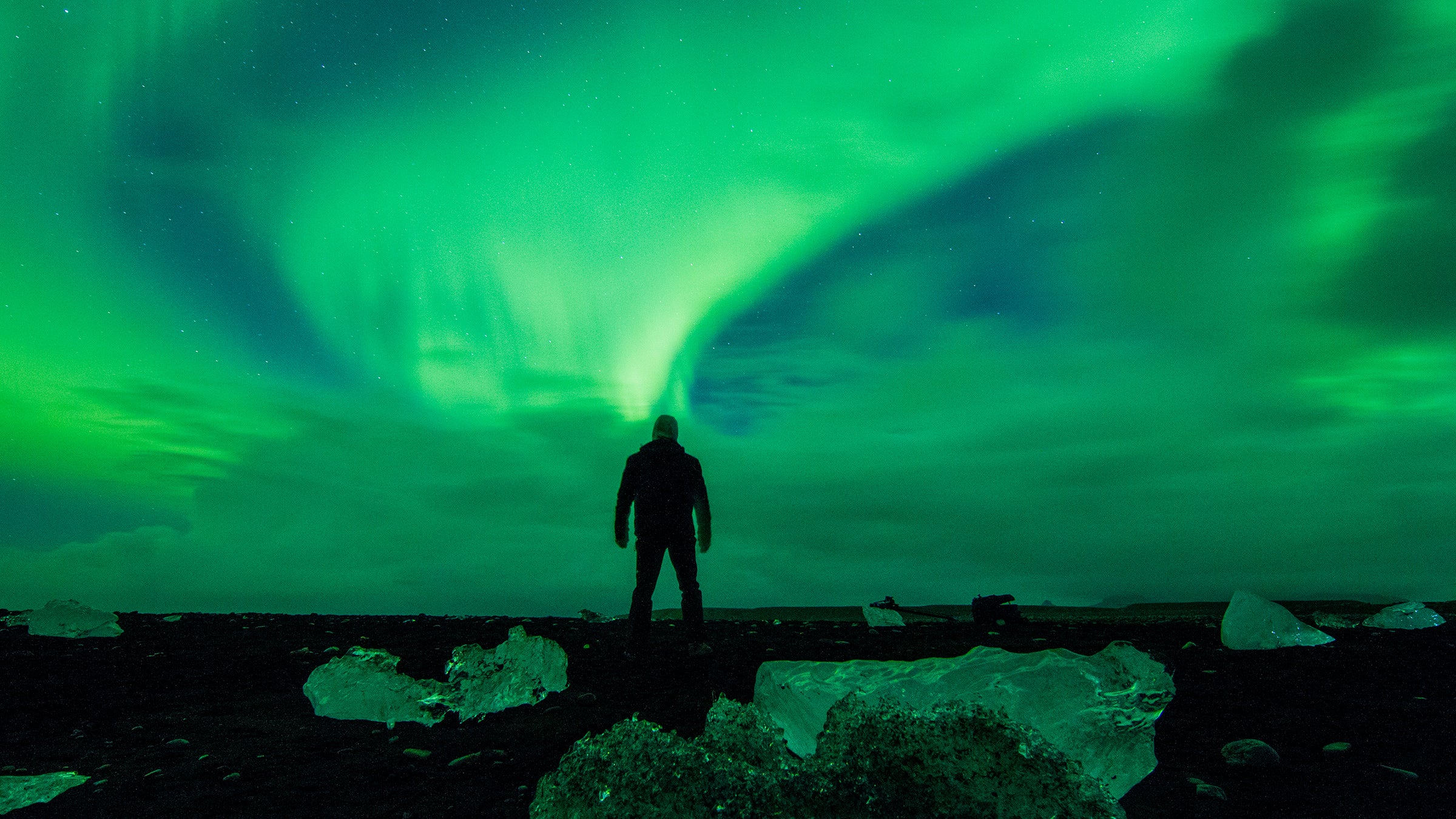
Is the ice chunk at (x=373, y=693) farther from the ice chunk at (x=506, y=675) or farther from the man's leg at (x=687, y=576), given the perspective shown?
the man's leg at (x=687, y=576)

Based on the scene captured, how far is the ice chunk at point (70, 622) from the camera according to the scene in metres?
8.53

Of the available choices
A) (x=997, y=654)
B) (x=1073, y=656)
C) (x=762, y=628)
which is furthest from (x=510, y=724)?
(x=762, y=628)

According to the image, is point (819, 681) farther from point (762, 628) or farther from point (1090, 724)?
point (762, 628)

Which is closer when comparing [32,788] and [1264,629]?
[32,788]

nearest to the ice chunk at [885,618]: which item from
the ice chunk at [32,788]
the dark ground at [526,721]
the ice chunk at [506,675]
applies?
the dark ground at [526,721]

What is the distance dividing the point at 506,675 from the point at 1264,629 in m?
6.57

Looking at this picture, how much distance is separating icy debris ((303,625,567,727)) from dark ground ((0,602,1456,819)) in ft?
0.41

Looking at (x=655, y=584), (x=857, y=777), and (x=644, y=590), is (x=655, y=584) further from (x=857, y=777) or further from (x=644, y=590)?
(x=857, y=777)

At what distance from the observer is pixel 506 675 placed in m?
5.01

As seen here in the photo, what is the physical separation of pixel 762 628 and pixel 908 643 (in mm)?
2788

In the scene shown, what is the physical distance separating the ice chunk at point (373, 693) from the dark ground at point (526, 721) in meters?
0.12

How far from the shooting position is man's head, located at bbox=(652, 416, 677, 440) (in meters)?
7.71

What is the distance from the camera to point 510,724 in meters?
4.50

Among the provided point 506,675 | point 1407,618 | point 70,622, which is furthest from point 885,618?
point 70,622
